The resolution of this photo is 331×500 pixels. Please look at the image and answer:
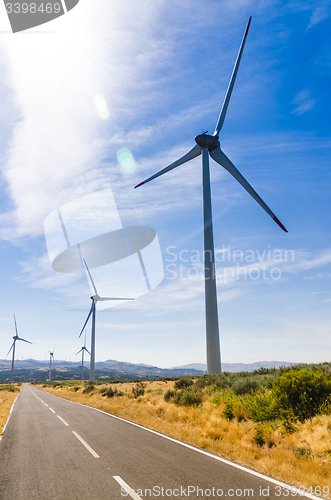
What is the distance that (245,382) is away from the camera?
54.8 ft

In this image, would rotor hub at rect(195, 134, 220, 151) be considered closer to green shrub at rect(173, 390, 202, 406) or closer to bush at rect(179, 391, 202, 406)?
green shrub at rect(173, 390, 202, 406)

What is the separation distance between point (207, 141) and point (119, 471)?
1256 inches

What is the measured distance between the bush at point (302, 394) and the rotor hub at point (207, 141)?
2719cm

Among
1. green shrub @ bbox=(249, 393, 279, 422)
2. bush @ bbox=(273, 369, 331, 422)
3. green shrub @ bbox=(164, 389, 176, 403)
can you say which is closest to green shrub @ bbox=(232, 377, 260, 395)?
green shrub @ bbox=(249, 393, 279, 422)

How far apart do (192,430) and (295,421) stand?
4492 millimetres

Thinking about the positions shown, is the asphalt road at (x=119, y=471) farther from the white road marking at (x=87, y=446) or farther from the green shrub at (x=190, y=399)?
the green shrub at (x=190, y=399)

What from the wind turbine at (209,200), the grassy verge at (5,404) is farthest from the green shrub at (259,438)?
the wind turbine at (209,200)

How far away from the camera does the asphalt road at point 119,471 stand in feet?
22.0

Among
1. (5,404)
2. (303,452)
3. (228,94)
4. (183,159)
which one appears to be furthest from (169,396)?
(228,94)

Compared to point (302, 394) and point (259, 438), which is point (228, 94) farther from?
point (259, 438)

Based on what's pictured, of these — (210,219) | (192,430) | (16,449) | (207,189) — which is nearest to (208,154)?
(207,189)

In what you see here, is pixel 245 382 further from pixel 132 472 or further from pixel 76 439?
pixel 132 472

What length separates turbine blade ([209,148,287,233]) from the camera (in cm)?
2938

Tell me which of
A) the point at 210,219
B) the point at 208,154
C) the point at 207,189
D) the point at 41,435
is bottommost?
the point at 41,435
